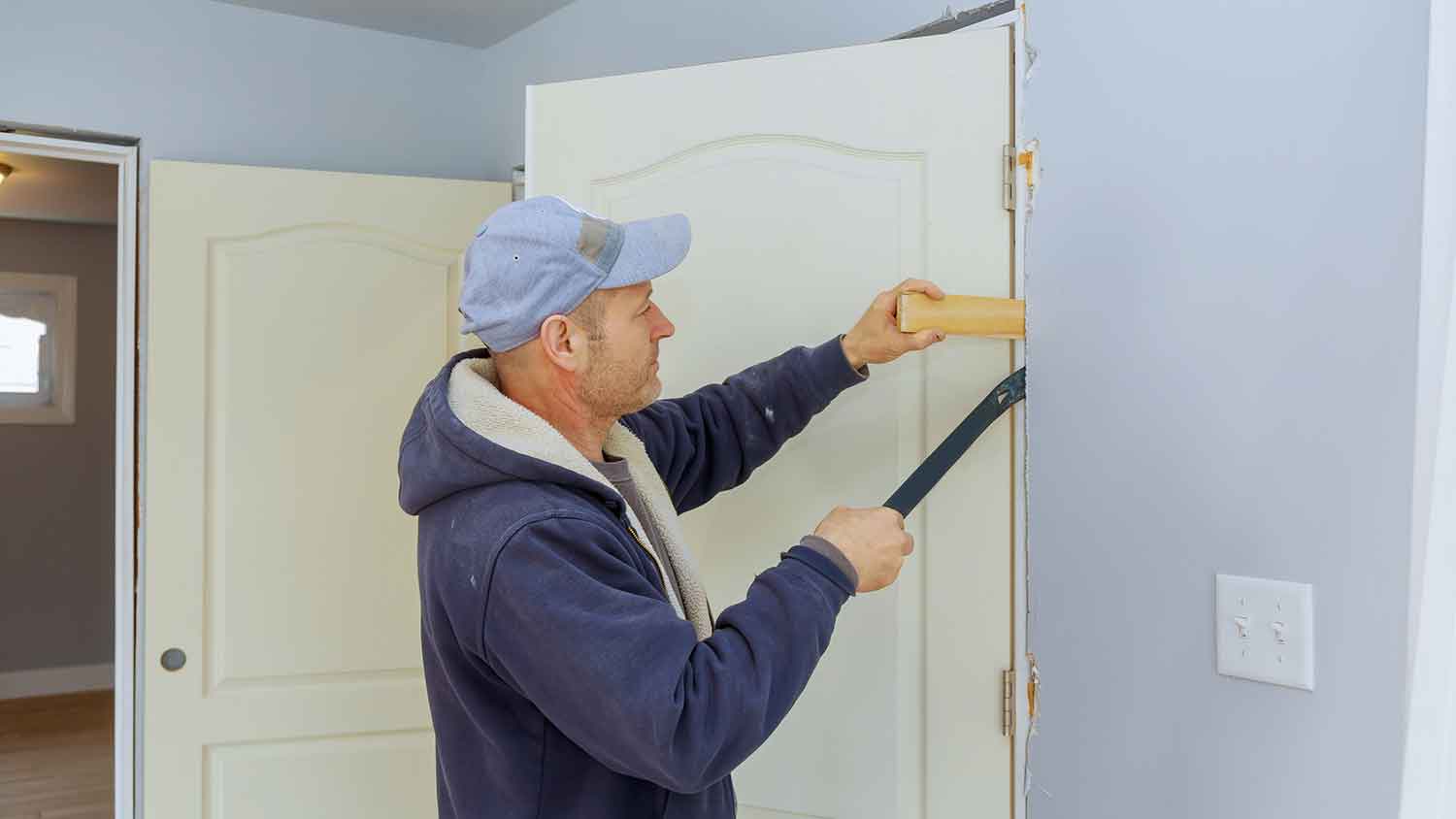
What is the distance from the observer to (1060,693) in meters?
1.56

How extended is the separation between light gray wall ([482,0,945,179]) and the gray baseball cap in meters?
0.63

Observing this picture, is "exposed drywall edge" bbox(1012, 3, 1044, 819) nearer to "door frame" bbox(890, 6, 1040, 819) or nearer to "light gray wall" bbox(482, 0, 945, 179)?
"door frame" bbox(890, 6, 1040, 819)

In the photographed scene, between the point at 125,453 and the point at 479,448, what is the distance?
192 cm

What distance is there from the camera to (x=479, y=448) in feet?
3.70

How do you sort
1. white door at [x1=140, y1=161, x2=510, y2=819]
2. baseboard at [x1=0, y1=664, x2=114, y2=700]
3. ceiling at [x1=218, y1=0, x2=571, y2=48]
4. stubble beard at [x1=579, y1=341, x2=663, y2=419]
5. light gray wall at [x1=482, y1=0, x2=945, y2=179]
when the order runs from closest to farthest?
1. stubble beard at [x1=579, y1=341, x2=663, y2=419]
2. light gray wall at [x1=482, y1=0, x2=945, y2=179]
3. white door at [x1=140, y1=161, x2=510, y2=819]
4. ceiling at [x1=218, y1=0, x2=571, y2=48]
5. baseboard at [x1=0, y1=664, x2=114, y2=700]

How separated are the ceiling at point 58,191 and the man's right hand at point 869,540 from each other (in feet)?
13.7

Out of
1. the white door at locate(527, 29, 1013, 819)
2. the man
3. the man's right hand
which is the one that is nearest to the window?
the white door at locate(527, 29, 1013, 819)

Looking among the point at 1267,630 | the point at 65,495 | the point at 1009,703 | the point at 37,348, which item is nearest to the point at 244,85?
the point at 1009,703

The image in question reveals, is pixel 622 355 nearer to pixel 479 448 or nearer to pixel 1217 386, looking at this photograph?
pixel 479 448

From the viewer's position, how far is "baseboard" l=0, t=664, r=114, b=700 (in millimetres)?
5762

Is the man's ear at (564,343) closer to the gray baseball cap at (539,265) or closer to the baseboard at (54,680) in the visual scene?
the gray baseball cap at (539,265)

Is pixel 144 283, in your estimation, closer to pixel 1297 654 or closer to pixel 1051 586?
pixel 1051 586

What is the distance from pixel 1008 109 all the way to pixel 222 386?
197cm

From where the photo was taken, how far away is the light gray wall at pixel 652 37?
1.98 m
